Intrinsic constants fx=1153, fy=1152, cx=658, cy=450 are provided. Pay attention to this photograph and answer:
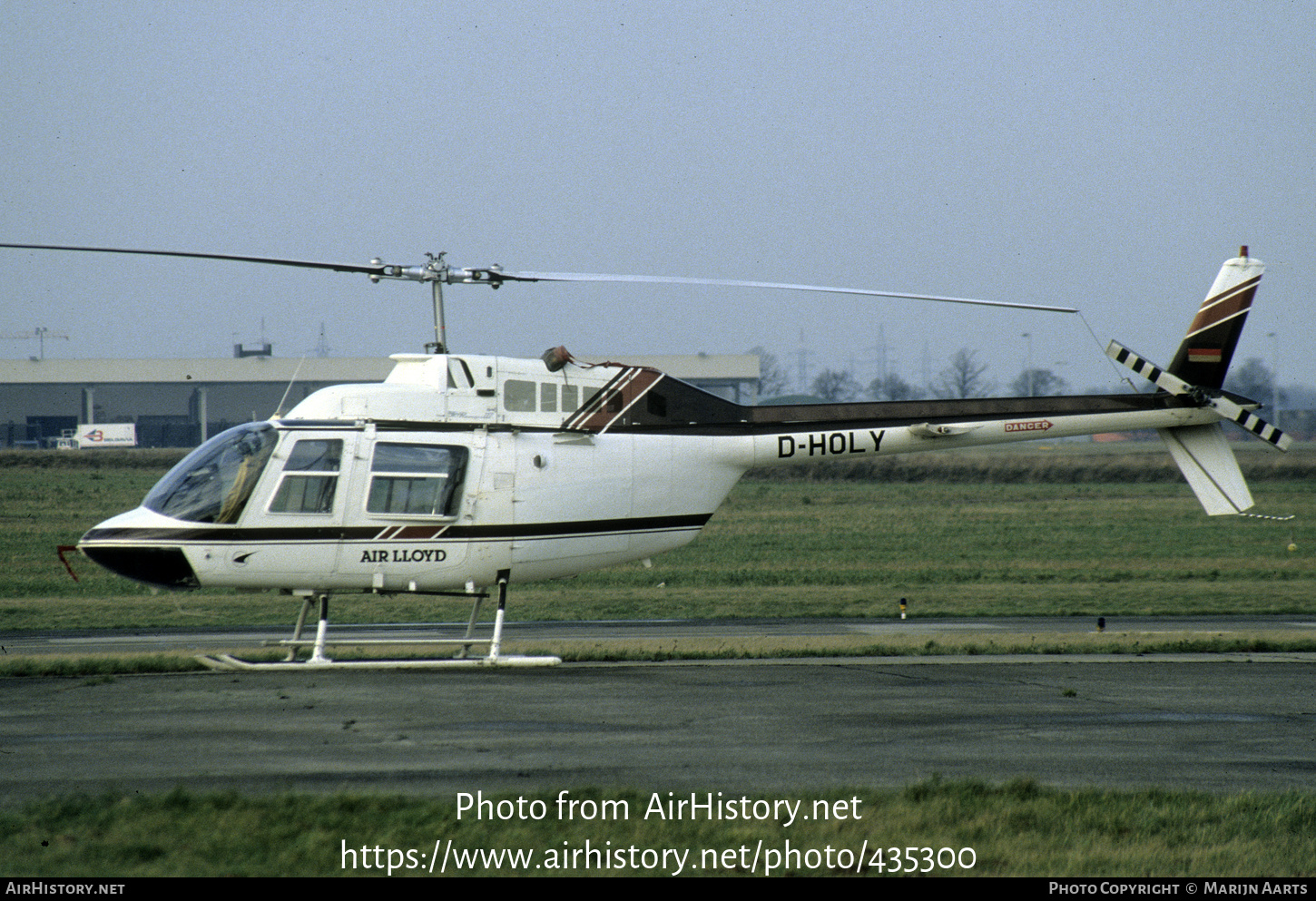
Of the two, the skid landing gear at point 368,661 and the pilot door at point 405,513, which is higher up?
the pilot door at point 405,513

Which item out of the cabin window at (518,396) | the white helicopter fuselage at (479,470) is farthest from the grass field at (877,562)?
the cabin window at (518,396)

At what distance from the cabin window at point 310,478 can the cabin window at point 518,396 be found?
2052 mm

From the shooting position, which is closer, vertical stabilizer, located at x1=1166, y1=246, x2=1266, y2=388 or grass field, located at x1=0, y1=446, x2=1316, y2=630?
vertical stabilizer, located at x1=1166, y1=246, x2=1266, y2=388

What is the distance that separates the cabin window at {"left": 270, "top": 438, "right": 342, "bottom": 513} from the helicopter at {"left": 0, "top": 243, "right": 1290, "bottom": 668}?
2 cm

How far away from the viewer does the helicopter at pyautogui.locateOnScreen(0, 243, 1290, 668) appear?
13.4m

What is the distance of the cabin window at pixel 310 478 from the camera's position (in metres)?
13.5

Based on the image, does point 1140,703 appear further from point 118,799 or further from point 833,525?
point 833,525

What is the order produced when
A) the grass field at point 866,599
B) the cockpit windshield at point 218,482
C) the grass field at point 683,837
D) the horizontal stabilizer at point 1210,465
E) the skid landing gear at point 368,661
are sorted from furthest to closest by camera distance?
1. the horizontal stabilizer at point 1210,465
2. the cockpit windshield at point 218,482
3. the skid landing gear at point 368,661
4. the grass field at point 866,599
5. the grass field at point 683,837

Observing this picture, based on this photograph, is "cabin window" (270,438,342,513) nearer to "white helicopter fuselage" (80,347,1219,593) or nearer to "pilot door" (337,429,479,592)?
"white helicopter fuselage" (80,347,1219,593)

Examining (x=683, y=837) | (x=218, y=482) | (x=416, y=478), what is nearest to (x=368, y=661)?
(x=416, y=478)

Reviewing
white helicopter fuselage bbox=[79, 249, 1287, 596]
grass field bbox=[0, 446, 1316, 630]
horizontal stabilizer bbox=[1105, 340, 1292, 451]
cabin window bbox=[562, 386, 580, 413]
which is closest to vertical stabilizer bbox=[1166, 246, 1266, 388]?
horizontal stabilizer bbox=[1105, 340, 1292, 451]

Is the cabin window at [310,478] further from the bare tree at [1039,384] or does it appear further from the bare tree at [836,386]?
the bare tree at [1039,384]

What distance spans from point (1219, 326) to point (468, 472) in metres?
10.8

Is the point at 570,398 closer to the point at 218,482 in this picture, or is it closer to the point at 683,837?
the point at 218,482
